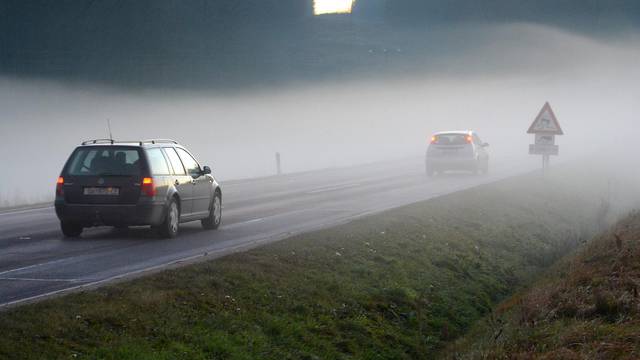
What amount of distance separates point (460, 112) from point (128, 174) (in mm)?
89195

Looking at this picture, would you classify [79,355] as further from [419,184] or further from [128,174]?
[419,184]

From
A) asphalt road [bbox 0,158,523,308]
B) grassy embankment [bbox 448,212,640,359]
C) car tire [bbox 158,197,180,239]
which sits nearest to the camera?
grassy embankment [bbox 448,212,640,359]

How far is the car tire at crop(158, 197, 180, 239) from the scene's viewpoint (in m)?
Answer: 15.8

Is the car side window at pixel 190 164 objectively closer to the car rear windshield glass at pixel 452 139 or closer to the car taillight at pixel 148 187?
the car taillight at pixel 148 187

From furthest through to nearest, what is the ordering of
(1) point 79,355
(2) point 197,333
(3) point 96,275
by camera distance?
(3) point 96,275 → (2) point 197,333 → (1) point 79,355

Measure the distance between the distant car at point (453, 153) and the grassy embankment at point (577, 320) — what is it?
24.1 metres

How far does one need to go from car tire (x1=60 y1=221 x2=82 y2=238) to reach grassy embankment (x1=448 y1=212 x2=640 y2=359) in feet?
23.8

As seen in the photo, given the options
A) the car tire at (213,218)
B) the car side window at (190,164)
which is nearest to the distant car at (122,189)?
the car side window at (190,164)

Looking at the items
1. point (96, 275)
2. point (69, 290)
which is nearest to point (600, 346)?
point (69, 290)

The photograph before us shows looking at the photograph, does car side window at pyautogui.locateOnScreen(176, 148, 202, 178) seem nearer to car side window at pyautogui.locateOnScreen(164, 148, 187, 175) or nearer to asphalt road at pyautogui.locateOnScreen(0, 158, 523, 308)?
car side window at pyautogui.locateOnScreen(164, 148, 187, 175)

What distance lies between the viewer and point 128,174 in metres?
15.6

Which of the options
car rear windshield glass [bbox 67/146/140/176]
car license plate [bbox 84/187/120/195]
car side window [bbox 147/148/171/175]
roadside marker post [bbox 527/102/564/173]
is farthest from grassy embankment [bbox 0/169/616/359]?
roadside marker post [bbox 527/102/564/173]

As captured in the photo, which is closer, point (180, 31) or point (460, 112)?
point (180, 31)

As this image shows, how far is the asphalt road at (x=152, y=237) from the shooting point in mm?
11484
